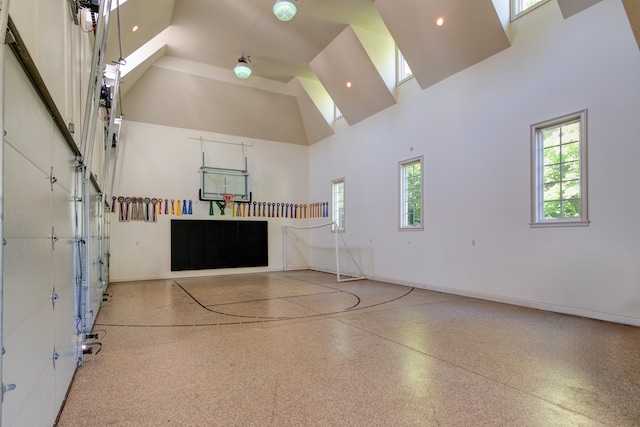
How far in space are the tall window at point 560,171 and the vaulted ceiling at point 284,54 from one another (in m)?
1.62

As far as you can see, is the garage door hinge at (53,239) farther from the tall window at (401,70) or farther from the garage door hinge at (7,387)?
the tall window at (401,70)

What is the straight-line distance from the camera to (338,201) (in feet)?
34.1

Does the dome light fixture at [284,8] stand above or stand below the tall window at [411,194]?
above

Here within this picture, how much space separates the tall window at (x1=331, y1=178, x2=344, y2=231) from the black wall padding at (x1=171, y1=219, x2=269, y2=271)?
2.26 metres

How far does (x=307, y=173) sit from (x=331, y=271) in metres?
3.51

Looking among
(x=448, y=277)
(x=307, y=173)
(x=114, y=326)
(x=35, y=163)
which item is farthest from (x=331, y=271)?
(x=35, y=163)

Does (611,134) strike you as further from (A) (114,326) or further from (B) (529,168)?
(A) (114,326)

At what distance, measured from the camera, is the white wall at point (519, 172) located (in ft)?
14.5

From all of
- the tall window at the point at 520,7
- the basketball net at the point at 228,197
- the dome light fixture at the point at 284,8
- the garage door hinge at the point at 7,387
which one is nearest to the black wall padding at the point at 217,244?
the basketball net at the point at 228,197

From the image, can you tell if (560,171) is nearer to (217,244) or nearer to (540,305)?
(540,305)

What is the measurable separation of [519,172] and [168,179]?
8.41 m

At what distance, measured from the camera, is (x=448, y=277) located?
668 centimetres

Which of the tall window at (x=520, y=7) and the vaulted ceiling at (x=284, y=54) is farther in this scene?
the vaulted ceiling at (x=284, y=54)

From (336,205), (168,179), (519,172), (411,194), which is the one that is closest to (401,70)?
(411,194)
